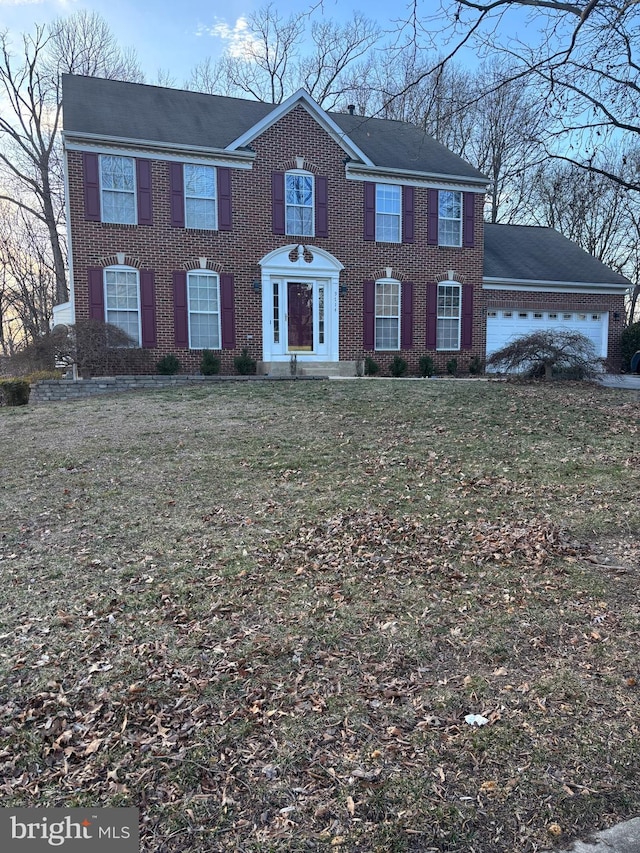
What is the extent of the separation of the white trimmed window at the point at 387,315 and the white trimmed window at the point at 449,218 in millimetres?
2122

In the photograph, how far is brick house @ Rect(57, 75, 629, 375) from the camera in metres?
14.5

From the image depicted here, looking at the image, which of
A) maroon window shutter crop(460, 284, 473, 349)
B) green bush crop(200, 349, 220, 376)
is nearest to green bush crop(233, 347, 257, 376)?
green bush crop(200, 349, 220, 376)

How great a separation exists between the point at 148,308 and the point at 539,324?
12.5 m

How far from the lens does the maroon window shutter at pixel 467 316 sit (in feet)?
58.7

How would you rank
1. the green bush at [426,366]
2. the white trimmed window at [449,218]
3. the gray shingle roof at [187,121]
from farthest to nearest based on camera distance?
the white trimmed window at [449,218] → the green bush at [426,366] → the gray shingle roof at [187,121]

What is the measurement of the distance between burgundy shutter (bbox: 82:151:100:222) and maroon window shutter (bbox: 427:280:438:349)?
9.41 meters

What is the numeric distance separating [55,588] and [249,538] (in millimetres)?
1459

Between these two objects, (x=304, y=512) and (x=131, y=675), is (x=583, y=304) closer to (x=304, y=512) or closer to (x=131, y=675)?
(x=304, y=512)

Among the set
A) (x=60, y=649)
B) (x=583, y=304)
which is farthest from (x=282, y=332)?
(x=60, y=649)

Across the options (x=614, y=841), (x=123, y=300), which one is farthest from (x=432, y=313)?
(x=614, y=841)

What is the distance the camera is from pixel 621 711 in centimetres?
267

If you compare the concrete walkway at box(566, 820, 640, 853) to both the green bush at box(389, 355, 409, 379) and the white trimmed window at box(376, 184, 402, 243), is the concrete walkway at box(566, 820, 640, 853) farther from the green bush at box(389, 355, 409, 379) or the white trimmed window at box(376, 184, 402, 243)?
the white trimmed window at box(376, 184, 402, 243)

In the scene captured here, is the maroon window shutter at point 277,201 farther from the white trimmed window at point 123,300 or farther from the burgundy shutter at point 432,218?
the burgundy shutter at point 432,218

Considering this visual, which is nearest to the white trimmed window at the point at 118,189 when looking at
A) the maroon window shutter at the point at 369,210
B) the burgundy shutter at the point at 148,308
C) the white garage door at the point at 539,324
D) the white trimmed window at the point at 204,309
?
the burgundy shutter at the point at 148,308
